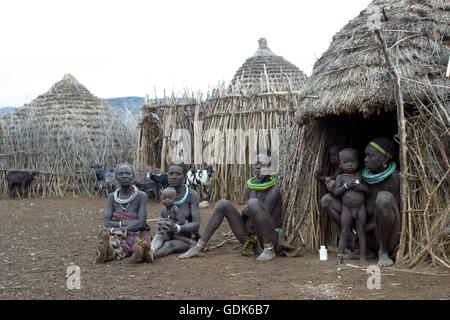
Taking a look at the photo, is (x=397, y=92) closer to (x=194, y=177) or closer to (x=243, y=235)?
(x=243, y=235)

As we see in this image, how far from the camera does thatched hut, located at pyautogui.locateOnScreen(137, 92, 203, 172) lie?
42.6 ft

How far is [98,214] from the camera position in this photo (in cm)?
1066

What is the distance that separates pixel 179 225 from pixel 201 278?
1.29 metres

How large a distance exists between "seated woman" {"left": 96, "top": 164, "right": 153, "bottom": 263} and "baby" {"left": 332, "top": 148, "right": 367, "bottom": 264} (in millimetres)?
2036

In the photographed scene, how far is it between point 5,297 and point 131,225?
1.79 m

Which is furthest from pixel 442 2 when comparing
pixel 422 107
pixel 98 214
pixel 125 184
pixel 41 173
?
pixel 41 173

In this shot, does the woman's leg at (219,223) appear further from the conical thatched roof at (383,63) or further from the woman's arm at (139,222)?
the conical thatched roof at (383,63)

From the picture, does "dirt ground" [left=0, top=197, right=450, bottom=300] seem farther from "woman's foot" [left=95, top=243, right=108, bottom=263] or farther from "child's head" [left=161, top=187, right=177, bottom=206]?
"child's head" [left=161, top=187, right=177, bottom=206]

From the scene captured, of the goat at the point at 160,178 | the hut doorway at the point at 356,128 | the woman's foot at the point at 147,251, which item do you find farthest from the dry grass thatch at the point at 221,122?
the woman's foot at the point at 147,251

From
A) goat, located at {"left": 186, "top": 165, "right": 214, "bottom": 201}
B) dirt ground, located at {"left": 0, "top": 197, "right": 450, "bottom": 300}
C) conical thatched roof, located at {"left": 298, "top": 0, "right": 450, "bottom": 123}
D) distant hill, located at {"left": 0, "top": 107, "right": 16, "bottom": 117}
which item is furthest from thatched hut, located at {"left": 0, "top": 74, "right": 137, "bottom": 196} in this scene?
conical thatched roof, located at {"left": 298, "top": 0, "right": 450, "bottom": 123}

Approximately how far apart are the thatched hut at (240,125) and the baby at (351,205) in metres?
5.12

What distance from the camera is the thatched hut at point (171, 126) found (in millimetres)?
12977

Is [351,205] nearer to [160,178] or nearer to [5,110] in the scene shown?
[160,178]

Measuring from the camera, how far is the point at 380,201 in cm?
516
